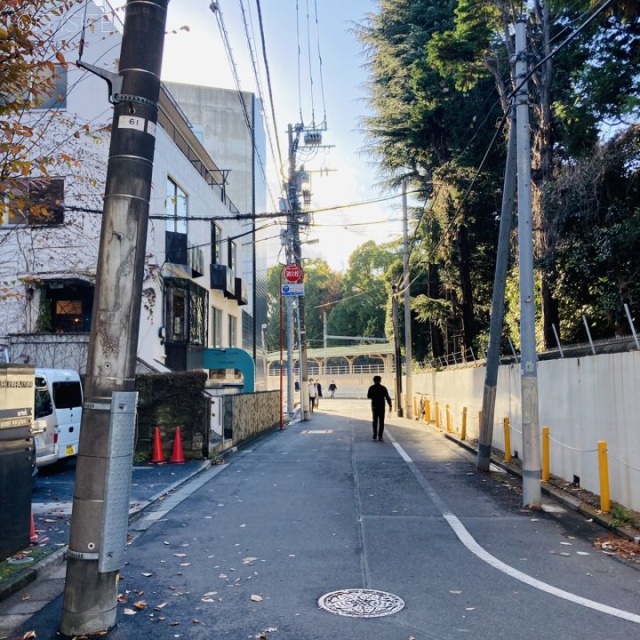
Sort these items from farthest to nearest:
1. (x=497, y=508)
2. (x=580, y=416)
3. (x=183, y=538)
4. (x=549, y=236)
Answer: (x=549, y=236) → (x=580, y=416) → (x=497, y=508) → (x=183, y=538)

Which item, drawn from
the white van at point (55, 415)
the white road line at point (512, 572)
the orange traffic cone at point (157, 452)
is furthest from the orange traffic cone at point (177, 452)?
the white road line at point (512, 572)

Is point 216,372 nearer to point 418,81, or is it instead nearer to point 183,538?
point 418,81

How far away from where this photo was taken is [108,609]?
457 cm

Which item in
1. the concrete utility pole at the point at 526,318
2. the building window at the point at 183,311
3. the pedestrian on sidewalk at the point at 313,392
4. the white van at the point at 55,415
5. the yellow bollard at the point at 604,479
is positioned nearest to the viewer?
the yellow bollard at the point at 604,479

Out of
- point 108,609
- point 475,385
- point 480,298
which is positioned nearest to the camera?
point 108,609

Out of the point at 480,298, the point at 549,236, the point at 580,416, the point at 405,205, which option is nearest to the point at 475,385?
the point at 549,236

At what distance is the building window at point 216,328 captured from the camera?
2659 centimetres

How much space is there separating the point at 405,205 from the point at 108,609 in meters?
29.3

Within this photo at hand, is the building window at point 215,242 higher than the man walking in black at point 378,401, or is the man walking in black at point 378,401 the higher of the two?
the building window at point 215,242

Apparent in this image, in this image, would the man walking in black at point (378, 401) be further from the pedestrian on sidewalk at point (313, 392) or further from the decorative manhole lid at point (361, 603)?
the pedestrian on sidewalk at point (313, 392)

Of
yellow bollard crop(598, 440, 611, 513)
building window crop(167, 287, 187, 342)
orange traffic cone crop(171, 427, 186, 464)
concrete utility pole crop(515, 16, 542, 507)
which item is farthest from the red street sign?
yellow bollard crop(598, 440, 611, 513)

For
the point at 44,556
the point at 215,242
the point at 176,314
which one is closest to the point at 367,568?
the point at 44,556

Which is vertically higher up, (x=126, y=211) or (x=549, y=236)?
(x=549, y=236)

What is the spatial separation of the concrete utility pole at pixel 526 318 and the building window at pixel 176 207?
1243 cm
